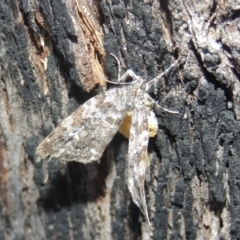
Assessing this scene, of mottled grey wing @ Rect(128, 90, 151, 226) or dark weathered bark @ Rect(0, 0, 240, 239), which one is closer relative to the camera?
dark weathered bark @ Rect(0, 0, 240, 239)

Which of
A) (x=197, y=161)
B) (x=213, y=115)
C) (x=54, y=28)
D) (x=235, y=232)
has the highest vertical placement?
(x=54, y=28)

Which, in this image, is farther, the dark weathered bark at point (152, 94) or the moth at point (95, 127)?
the moth at point (95, 127)

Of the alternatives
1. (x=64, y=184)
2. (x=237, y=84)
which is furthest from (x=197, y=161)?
(x=64, y=184)

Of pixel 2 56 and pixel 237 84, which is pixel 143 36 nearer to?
pixel 237 84

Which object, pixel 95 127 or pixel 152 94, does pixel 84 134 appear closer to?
pixel 95 127

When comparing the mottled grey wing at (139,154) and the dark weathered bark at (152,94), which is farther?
the mottled grey wing at (139,154)
